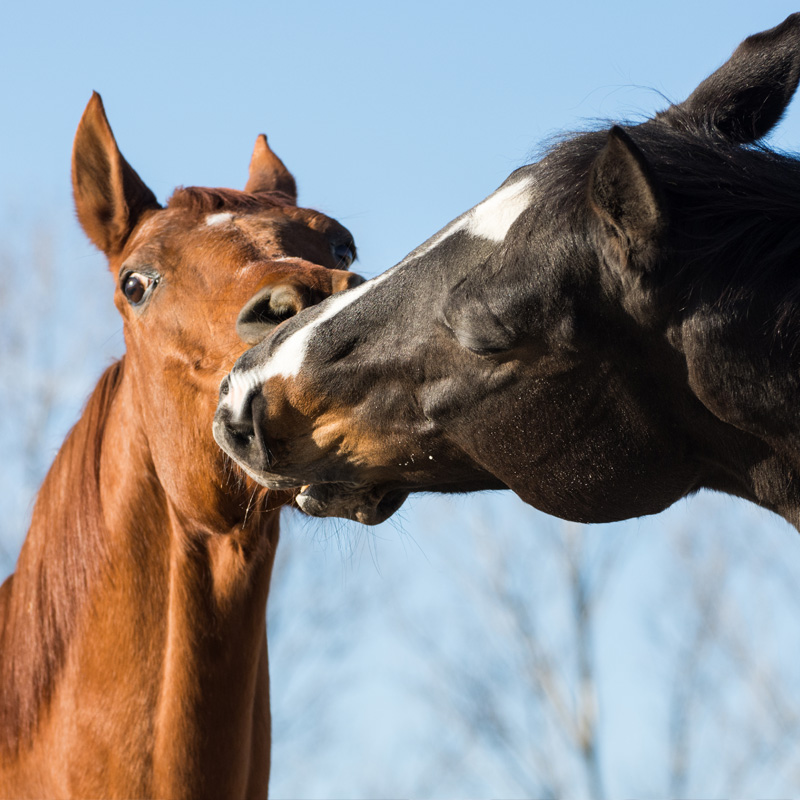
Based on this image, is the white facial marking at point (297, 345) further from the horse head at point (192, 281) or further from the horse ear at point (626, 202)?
the horse ear at point (626, 202)

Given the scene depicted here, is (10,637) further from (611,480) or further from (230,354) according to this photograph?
(611,480)

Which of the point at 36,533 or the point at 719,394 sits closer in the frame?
the point at 719,394

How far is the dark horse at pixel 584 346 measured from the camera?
2.64m

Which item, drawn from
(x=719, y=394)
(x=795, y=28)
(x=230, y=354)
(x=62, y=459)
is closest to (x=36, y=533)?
(x=62, y=459)

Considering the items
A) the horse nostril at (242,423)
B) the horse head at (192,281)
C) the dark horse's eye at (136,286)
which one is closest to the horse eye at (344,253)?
the horse head at (192,281)

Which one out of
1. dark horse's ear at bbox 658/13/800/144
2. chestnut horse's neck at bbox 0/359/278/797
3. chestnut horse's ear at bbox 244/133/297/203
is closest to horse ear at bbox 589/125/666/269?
dark horse's ear at bbox 658/13/800/144

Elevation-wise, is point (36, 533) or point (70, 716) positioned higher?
point (36, 533)

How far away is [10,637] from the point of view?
418 cm

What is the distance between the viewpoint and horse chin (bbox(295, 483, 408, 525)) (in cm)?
331

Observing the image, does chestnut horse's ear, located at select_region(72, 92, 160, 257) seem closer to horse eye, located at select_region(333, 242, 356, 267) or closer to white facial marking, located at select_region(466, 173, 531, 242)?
horse eye, located at select_region(333, 242, 356, 267)

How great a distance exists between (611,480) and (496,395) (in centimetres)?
40

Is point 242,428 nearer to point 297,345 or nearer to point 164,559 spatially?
point 297,345

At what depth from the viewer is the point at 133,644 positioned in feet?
12.7

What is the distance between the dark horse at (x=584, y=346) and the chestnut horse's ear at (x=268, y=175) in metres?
2.11
